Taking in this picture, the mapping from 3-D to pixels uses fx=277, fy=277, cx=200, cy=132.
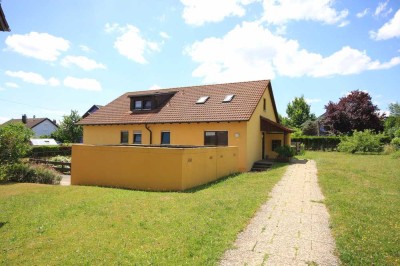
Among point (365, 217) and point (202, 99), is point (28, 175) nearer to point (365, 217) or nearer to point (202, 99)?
point (202, 99)

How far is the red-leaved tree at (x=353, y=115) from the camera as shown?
35.8 metres

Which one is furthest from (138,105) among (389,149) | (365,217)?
(389,149)

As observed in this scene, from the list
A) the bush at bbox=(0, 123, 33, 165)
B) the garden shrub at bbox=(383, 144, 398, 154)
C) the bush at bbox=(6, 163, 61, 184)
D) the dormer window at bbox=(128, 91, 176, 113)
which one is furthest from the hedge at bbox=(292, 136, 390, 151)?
the bush at bbox=(0, 123, 33, 165)

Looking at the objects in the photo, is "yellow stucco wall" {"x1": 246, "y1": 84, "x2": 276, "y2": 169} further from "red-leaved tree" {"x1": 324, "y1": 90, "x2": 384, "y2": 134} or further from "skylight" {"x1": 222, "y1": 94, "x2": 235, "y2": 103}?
"red-leaved tree" {"x1": 324, "y1": 90, "x2": 384, "y2": 134}

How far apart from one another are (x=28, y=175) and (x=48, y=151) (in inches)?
569

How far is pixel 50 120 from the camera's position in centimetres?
6391

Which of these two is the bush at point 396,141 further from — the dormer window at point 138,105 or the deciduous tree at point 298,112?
the deciduous tree at point 298,112

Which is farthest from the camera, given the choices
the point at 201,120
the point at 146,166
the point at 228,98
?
the point at 228,98

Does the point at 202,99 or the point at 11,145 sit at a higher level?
the point at 202,99

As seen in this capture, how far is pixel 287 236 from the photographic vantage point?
5863mm

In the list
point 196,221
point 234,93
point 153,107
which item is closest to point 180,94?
point 153,107

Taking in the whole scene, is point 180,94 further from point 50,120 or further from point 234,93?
point 50,120

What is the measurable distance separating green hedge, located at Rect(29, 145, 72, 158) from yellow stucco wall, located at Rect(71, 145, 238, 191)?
1582 centimetres

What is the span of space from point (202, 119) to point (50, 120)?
185ft
